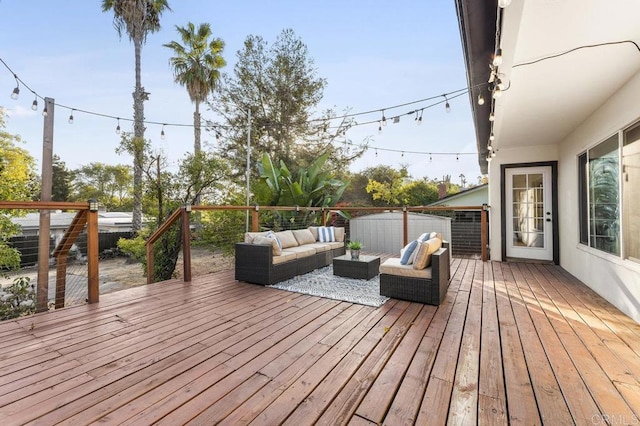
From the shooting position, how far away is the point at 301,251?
4.87 m

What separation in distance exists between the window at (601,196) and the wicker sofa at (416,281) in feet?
6.48

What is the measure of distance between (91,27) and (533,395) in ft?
49.9

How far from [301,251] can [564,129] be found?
15.4 feet

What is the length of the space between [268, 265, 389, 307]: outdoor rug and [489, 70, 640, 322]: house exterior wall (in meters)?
2.47

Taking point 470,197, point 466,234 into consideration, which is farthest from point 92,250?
point 470,197

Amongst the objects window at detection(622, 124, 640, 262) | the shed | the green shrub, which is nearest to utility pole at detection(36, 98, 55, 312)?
the green shrub

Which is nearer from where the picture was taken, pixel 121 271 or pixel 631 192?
pixel 631 192

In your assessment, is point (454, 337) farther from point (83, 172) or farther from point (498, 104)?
point (83, 172)

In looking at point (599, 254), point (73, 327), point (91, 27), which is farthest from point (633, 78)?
point (91, 27)

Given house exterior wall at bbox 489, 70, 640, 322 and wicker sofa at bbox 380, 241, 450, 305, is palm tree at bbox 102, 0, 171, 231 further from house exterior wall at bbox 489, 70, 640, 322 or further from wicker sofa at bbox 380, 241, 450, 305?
house exterior wall at bbox 489, 70, 640, 322

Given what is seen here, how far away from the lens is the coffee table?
453 centimetres

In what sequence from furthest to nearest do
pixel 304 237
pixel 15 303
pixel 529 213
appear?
pixel 529 213, pixel 304 237, pixel 15 303

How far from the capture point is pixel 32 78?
33.7ft

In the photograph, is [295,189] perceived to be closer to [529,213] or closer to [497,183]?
[497,183]
